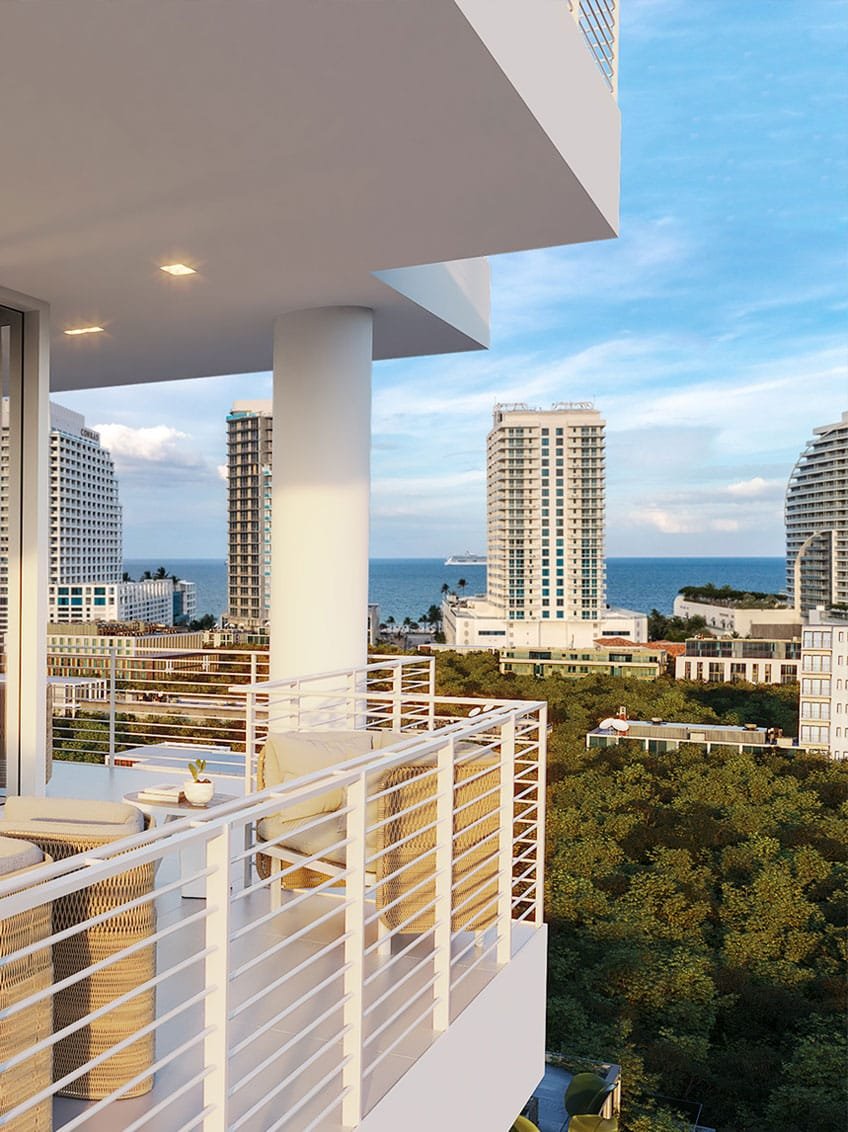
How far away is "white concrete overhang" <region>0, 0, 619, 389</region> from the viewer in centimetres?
279

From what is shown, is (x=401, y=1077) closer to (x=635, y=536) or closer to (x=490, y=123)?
(x=490, y=123)

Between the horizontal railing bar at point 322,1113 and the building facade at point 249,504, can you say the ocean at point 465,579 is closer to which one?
the building facade at point 249,504

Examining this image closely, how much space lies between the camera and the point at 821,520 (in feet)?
140

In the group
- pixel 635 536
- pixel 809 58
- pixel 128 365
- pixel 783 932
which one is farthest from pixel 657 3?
pixel 128 365

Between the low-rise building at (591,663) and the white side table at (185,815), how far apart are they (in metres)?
26.5

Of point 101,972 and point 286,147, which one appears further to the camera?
point 286,147

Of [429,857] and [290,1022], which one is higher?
[429,857]

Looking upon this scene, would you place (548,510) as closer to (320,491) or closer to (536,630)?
(536,630)

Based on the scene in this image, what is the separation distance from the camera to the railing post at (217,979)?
1808 millimetres

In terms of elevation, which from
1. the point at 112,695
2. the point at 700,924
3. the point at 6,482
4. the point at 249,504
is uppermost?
the point at 249,504

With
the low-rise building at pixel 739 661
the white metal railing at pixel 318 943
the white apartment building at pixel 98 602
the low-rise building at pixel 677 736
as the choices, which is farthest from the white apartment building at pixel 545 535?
the white metal railing at pixel 318 943

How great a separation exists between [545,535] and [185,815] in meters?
42.4

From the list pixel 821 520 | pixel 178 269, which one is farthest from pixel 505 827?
pixel 821 520

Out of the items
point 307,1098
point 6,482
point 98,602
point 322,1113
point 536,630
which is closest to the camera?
point 307,1098
